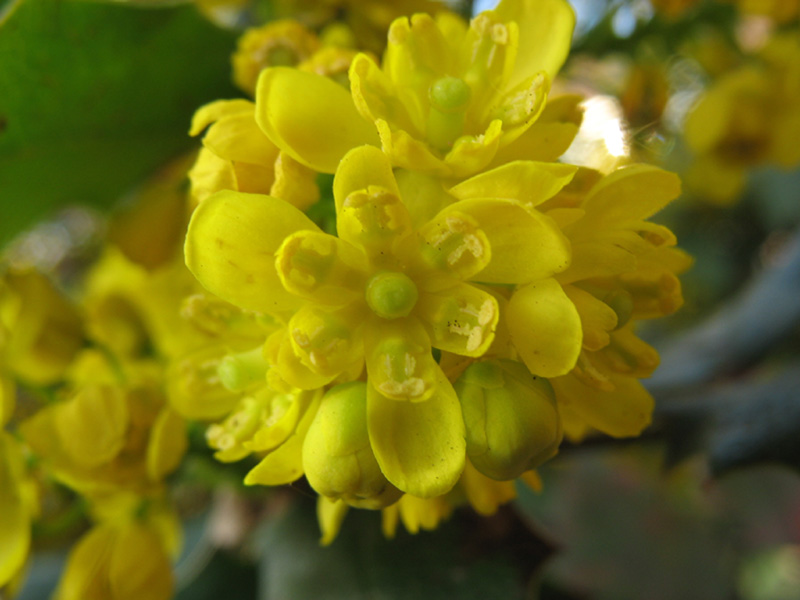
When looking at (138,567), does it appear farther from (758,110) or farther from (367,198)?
(758,110)

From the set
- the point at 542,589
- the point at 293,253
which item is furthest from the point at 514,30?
the point at 542,589

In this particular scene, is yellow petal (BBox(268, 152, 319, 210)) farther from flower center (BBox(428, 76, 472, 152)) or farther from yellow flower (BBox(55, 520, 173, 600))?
yellow flower (BBox(55, 520, 173, 600))

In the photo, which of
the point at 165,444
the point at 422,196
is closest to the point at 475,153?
the point at 422,196

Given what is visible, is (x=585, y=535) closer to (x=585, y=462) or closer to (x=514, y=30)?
(x=585, y=462)

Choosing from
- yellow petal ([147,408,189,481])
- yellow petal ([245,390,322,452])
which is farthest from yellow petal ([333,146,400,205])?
yellow petal ([147,408,189,481])

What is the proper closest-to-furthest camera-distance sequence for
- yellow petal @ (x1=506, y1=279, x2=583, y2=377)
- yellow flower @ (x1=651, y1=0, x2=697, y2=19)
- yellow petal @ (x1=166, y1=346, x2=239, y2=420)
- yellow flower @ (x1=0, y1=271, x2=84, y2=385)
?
yellow petal @ (x1=506, y1=279, x2=583, y2=377), yellow petal @ (x1=166, y1=346, x2=239, y2=420), yellow flower @ (x1=0, y1=271, x2=84, y2=385), yellow flower @ (x1=651, y1=0, x2=697, y2=19)

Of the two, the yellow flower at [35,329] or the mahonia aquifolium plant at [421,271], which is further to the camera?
the yellow flower at [35,329]

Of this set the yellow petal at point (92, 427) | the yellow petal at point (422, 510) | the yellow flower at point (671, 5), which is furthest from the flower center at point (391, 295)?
the yellow flower at point (671, 5)

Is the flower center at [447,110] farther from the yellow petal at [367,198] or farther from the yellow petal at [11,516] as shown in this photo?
the yellow petal at [11,516]
